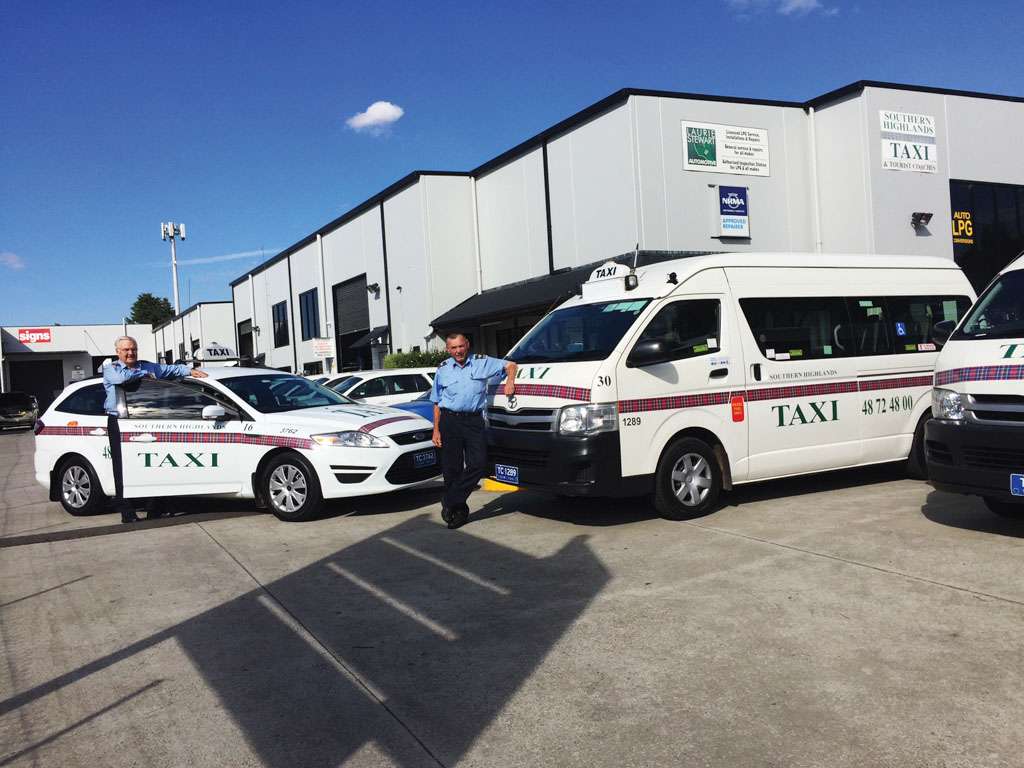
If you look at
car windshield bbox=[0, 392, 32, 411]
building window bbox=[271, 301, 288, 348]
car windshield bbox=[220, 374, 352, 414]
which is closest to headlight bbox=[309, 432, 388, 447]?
car windshield bbox=[220, 374, 352, 414]

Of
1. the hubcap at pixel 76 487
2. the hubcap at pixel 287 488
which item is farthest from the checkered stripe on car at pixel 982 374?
the hubcap at pixel 76 487

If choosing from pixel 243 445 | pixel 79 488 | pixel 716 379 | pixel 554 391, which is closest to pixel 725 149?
pixel 716 379

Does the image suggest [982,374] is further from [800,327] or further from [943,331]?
[800,327]

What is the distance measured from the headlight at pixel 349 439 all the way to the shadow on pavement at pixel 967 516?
16.3 feet

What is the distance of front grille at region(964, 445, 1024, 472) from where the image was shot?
5441 mm

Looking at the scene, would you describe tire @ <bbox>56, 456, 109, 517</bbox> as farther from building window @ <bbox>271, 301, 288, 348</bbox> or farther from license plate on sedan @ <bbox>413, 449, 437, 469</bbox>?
building window @ <bbox>271, 301, 288, 348</bbox>

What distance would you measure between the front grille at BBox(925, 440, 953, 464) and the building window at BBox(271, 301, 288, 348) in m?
41.1

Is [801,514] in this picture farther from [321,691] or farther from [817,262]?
[321,691]

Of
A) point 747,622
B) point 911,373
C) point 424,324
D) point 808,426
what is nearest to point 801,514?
point 808,426

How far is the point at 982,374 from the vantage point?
579cm

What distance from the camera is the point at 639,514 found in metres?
7.51

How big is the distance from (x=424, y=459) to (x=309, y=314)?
111ft

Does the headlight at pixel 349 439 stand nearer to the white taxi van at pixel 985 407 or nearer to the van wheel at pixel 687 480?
the van wheel at pixel 687 480

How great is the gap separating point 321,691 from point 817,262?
6464mm
